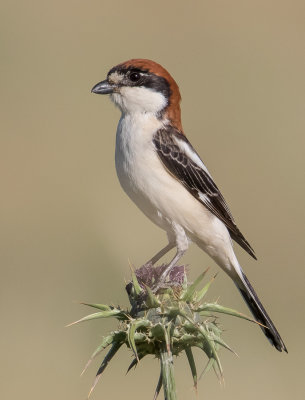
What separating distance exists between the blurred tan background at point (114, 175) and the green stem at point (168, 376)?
3970 mm

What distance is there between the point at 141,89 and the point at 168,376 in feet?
8.84

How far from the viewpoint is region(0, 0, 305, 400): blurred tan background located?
8203 mm

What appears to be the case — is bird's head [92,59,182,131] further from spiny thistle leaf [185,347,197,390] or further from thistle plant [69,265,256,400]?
spiny thistle leaf [185,347,197,390]

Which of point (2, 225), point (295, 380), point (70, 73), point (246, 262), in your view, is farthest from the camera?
point (70, 73)

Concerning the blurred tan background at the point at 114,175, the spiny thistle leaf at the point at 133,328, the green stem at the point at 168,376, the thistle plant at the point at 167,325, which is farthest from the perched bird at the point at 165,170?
the blurred tan background at the point at 114,175

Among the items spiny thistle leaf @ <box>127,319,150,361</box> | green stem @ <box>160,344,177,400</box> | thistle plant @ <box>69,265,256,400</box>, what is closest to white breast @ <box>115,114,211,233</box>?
thistle plant @ <box>69,265,256,400</box>

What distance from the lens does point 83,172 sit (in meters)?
10.7

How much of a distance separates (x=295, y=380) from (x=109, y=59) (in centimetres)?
732

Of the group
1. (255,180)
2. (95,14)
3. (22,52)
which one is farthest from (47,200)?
(95,14)

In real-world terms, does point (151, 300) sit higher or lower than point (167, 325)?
higher

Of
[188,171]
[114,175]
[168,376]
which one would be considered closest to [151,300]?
[168,376]

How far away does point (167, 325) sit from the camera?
3848 mm

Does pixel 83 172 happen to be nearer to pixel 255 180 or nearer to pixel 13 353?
pixel 255 180

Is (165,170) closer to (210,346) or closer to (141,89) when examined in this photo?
(141,89)
